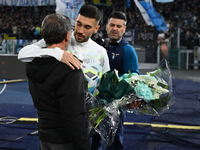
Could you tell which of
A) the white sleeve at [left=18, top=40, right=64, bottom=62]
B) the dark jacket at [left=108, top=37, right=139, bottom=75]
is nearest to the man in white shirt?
the white sleeve at [left=18, top=40, right=64, bottom=62]

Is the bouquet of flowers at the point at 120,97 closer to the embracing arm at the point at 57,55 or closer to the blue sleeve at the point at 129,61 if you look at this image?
the embracing arm at the point at 57,55

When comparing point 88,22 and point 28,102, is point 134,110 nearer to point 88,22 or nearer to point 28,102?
point 88,22

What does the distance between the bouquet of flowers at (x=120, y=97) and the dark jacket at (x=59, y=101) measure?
0.37 meters

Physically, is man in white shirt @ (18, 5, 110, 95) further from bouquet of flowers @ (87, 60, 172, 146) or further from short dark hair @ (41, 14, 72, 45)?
short dark hair @ (41, 14, 72, 45)

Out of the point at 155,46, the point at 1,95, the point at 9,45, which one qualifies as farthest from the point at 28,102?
the point at 9,45

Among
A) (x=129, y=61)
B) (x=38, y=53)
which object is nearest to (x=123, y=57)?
(x=129, y=61)

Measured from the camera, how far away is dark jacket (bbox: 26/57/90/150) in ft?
6.47

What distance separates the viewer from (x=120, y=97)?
95.7 inches

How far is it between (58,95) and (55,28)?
18.4 inches

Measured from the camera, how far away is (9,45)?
1880 cm

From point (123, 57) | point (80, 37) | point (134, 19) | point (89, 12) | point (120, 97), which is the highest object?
point (134, 19)

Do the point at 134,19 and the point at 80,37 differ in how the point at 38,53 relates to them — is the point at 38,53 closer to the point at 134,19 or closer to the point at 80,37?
the point at 80,37

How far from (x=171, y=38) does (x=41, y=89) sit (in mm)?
16861

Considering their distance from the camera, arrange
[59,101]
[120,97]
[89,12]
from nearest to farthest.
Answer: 1. [59,101]
2. [120,97]
3. [89,12]
